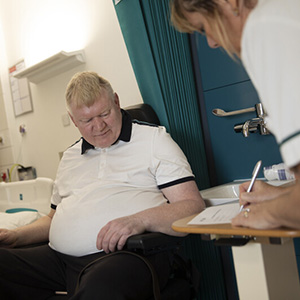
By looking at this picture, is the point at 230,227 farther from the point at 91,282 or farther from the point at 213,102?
the point at 213,102

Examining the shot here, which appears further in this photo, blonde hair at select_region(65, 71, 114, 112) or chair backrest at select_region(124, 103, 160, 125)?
chair backrest at select_region(124, 103, 160, 125)

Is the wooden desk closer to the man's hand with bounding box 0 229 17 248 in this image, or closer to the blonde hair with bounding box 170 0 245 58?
the blonde hair with bounding box 170 0 245 58

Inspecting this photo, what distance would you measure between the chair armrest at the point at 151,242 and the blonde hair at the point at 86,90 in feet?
2.39

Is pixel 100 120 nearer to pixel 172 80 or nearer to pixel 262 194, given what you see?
pixel 172 80

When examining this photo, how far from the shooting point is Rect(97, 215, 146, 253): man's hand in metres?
1.52

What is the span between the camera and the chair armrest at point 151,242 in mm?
1397

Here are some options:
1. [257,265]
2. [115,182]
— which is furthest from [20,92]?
[257,265]

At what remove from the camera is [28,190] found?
9.34 ft

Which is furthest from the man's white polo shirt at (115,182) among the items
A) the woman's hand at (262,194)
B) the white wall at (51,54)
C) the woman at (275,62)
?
the woman at (275,62)

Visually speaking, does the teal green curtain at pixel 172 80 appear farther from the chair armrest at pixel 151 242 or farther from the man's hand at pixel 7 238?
the man's hand at pixel 7 238

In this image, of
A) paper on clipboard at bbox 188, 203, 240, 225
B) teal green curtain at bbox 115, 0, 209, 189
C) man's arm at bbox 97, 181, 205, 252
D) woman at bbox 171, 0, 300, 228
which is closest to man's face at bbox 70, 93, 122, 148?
teal green curtain at bbox 115, 0, 209, 189

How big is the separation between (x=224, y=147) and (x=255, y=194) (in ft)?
3.61

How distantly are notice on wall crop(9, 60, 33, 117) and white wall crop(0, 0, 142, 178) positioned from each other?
0.05 metres

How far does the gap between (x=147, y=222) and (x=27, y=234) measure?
75 centimetres
